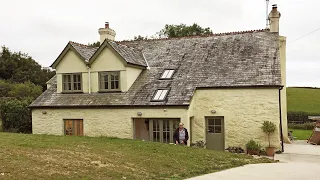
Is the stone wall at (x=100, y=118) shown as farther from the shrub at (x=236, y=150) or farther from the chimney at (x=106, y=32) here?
the chimney at (x=106, y=32)

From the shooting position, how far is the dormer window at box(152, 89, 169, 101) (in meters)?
20.0

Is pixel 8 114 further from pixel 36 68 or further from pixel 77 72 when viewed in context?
pixel 36 68

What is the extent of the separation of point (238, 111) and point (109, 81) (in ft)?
27.8

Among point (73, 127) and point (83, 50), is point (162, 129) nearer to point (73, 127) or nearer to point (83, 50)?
point (73, 127)

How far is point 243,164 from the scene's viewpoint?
45.3ft

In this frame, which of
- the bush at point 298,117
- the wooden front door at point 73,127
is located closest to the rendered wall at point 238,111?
the wooden front door at point 73,127

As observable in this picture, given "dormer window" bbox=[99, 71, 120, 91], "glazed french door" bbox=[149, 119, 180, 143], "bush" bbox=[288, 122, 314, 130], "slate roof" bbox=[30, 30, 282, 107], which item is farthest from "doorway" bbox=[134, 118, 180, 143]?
"bush" bbox=[288, 122, 314, 130]

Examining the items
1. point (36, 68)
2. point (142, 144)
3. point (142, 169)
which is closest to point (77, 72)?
point (142, 144)

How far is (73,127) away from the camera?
2214 centimetres

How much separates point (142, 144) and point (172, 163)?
4.05 metres

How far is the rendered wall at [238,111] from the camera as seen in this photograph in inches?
746

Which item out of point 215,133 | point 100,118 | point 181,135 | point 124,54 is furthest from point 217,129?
point 124,54

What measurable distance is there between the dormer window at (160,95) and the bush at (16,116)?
33.4ft

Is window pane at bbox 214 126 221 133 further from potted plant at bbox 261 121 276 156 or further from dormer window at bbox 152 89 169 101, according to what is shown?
dormer window at bbox 152 89 169 101
